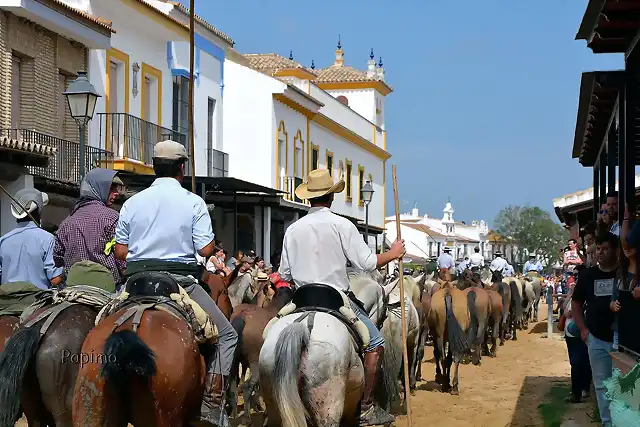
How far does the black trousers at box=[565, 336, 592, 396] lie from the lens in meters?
13.0

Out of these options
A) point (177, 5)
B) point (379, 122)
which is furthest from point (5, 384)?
point (379, 122)

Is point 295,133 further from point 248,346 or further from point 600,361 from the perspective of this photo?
point 600,361

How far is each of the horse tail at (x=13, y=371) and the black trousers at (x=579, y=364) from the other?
26.4ft

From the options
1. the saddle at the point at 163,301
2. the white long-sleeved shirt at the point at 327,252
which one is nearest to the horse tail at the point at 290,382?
the saddle at the point at 163,301

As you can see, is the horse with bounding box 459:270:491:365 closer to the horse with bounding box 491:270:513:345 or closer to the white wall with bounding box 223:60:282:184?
the horse with bounding box 491:270:513:345

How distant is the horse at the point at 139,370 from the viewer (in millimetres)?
5910

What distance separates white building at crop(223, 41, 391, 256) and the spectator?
740 inches

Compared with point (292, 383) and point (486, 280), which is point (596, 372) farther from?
point (486, 280)

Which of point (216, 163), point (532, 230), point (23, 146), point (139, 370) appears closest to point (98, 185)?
point (139, 370)

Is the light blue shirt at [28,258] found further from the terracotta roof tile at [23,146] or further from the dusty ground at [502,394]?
the terracotta roof tile at [23,146]

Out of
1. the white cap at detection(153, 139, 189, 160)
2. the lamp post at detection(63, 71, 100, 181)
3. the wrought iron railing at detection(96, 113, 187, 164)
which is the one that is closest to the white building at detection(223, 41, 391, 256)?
the wrought iron railing at detection(96, 113, 187, 164)

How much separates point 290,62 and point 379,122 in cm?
850

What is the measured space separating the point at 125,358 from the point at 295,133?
32.1 meters

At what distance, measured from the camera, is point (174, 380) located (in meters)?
6.19
